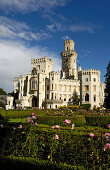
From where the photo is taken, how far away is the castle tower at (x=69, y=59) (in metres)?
63.3

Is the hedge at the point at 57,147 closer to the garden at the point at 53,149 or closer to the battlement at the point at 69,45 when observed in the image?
the garden at the point at 53,149

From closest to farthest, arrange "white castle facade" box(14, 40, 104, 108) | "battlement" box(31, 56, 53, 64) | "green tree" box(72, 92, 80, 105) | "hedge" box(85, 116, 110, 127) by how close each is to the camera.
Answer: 1. "hedge" box(85, 116, 110, 127)
2. "green tree" box(72, 92, 80, 105)
3. "white castle facade" box(14, 40, 104, 108)
4. "battlement" box(31, 56, 53, 64)

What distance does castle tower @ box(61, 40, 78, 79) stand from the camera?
63266 mm

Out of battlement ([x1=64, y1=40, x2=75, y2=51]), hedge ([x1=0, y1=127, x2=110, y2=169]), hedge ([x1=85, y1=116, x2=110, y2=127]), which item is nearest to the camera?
hedge ([x1=0, y1=127, x2=110, y2=169])

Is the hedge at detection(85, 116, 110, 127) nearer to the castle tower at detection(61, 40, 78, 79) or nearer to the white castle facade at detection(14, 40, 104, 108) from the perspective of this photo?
the white castle facade at detection(14, 40, 104, 108)

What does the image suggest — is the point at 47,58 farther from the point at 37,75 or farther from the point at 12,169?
the point at 12,169

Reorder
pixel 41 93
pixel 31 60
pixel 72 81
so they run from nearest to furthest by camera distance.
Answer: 1. pixel 41 93
2. pixel 72 81
3. pixel 31 60

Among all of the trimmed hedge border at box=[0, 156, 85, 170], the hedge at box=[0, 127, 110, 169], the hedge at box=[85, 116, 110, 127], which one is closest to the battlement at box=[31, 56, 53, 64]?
the hedge at box=[85, 116, 110, 127]

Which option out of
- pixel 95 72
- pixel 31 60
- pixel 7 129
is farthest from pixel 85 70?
pixel 7 129

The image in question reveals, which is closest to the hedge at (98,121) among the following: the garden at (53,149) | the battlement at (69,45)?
the garden at (53,149)

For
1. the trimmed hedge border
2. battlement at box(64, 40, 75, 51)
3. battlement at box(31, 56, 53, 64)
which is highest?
battlement at box(64, 40, 75, 51)

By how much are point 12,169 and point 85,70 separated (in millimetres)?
50912

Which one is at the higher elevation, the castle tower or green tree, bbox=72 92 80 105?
the castle tower

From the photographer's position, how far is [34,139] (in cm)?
782
